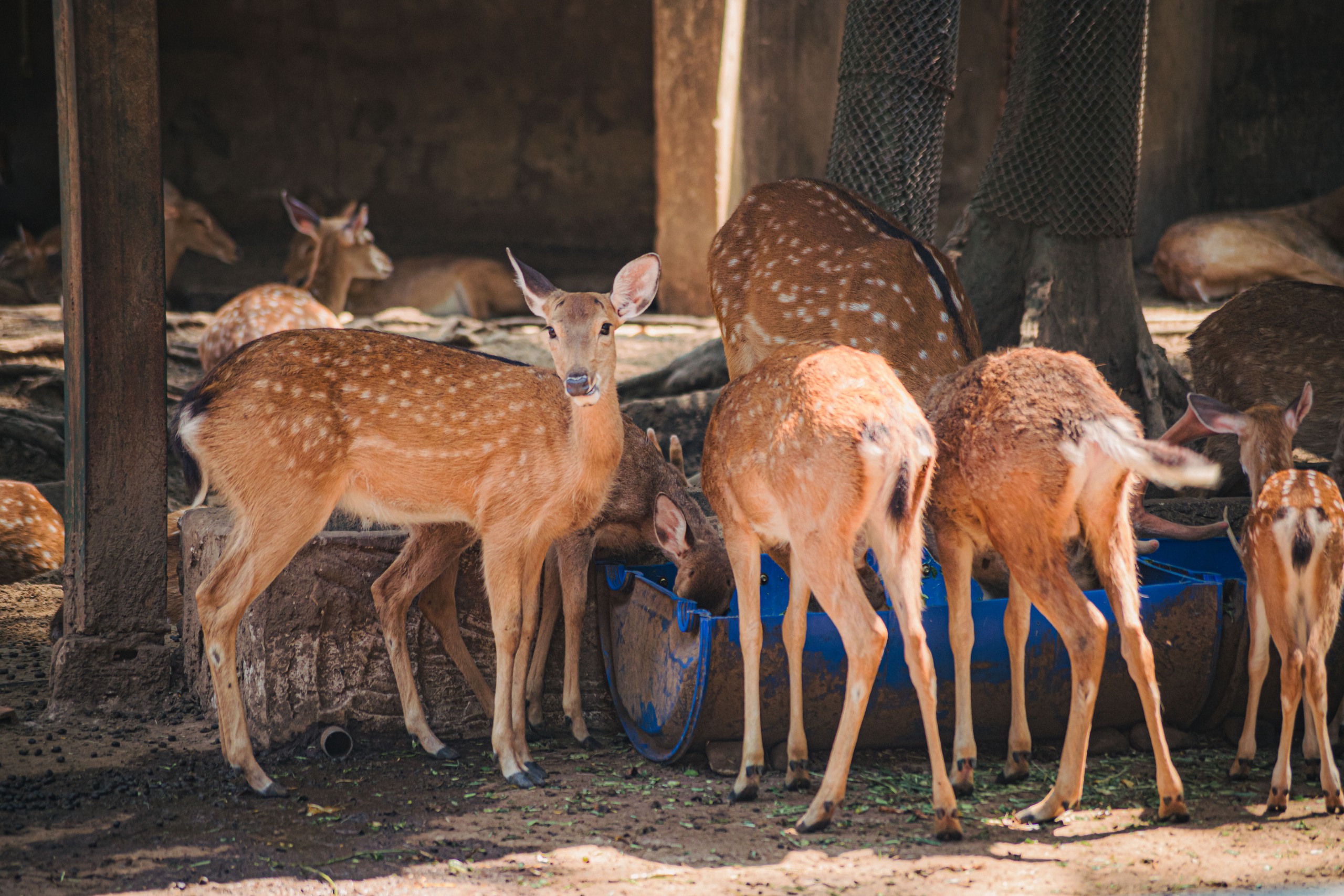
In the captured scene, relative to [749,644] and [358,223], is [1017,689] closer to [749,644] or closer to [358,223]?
[749,644]

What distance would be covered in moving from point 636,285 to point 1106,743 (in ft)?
7.72

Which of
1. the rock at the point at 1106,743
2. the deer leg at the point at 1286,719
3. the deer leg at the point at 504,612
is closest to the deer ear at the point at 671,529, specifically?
the deer leg at the point at 504,612

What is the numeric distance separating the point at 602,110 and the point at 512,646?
10.7 metres

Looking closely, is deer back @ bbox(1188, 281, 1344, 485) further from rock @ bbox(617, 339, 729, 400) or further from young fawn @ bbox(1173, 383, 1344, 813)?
rock @ bbox(617, 339, 729, 400)

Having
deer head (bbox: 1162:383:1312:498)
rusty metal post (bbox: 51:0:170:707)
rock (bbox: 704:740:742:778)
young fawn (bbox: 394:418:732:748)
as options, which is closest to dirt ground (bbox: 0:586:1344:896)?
rock (bbox: 704:740:742:778)

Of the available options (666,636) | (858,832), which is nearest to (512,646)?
(666,636)

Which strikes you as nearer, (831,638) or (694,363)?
(831,638)

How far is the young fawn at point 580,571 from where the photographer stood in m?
4.83

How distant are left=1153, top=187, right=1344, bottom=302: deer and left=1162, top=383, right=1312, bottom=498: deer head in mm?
Result: 6579

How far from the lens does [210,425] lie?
4398 mm

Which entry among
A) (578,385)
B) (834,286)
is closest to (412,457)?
(578,385)

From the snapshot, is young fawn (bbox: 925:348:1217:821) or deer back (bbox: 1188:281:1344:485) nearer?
young fawn (bbox: 925:348:1217:821)

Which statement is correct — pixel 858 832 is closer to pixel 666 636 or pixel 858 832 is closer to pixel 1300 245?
pixel 666 636

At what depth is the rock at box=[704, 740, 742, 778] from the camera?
4438 millimetres
